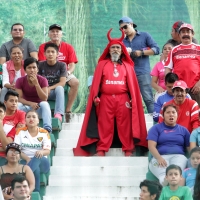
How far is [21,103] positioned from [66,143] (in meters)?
0.74

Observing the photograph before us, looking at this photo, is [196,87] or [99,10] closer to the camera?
[196,87]

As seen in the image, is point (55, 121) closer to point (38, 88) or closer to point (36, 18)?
point (38, 88)

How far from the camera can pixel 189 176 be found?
33.9 feet

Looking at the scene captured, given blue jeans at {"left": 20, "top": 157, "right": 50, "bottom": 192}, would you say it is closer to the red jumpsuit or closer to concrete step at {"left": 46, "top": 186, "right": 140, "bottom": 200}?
concrete step at {"left": 46, "top": 186, "right": 140, "bottom": 200}

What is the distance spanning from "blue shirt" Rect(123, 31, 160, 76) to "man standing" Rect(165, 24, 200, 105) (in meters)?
0.88

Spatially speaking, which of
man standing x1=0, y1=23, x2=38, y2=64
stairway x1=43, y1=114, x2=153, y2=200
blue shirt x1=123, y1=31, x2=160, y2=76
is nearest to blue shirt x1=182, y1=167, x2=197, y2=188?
stairway x1=43, y1=114, x2=153, y2=200

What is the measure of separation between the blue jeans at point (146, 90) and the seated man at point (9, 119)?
7.03ft

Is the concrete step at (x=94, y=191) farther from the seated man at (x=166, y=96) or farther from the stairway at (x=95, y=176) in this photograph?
the seated man at (x=166, y=96)

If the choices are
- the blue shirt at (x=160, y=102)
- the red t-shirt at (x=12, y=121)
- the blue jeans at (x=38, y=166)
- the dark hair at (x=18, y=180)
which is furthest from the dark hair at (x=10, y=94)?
the dark hair at (x=18, y=180)

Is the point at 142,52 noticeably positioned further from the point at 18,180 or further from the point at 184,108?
the point at 18,180

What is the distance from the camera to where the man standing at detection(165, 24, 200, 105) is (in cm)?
1241

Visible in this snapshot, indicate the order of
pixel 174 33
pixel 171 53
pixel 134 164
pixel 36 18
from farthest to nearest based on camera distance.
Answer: pixel 36 18, pixel 174 33, pixel 171 53, pixel 134 164

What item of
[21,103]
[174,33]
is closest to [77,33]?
[174,33]

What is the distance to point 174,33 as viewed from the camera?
13477 millimetres
